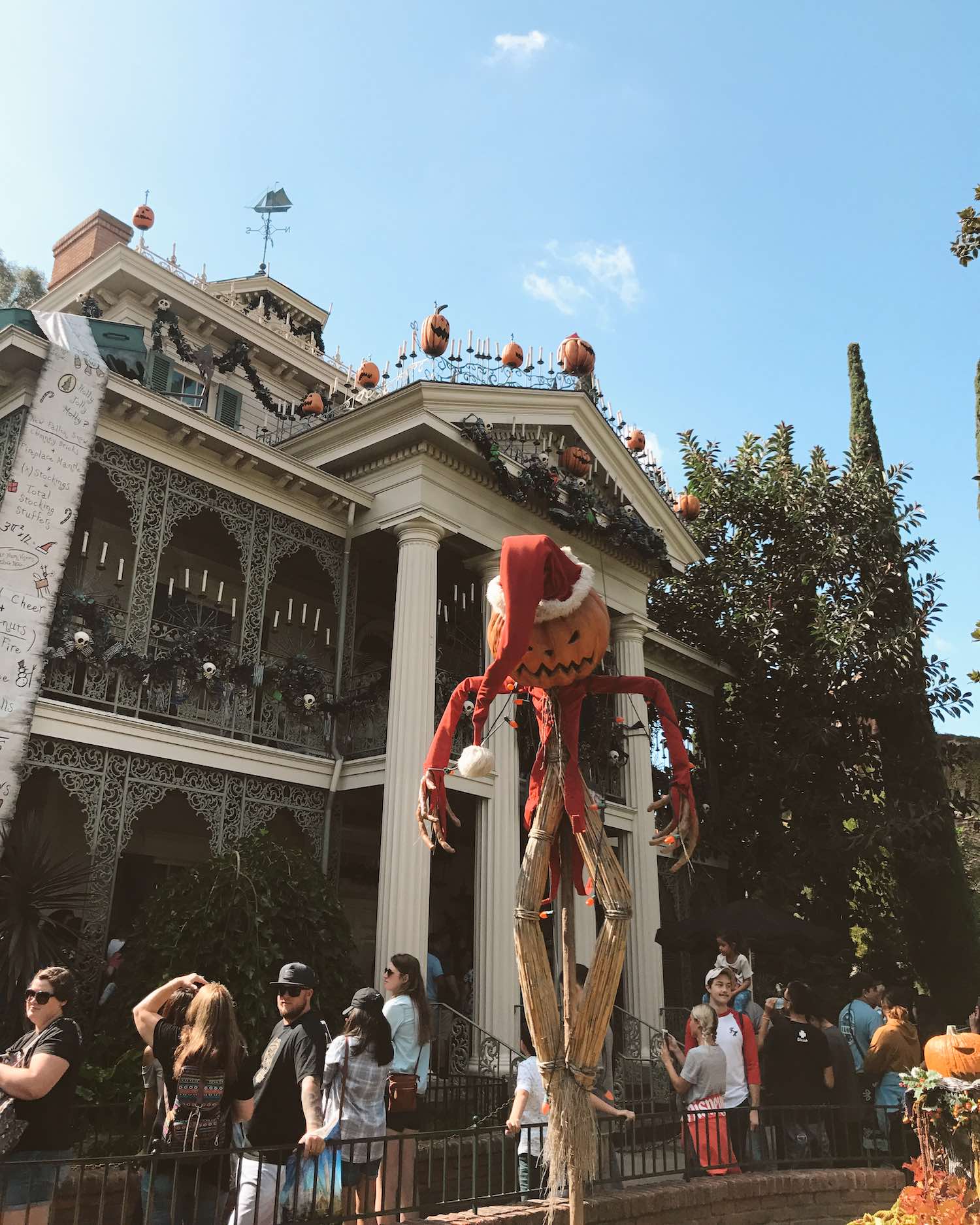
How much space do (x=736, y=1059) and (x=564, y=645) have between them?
12.9 ft

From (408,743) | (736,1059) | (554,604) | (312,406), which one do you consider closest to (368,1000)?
(554,604)

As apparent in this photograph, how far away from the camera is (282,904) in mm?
9281

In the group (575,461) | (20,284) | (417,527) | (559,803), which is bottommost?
(559,803)

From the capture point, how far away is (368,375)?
16969 millimetres

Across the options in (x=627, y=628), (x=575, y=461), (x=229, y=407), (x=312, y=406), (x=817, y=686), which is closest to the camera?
(x=575, y=461)

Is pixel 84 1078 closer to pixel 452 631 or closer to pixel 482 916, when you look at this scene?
pixel 482 916

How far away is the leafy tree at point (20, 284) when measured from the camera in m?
32.0

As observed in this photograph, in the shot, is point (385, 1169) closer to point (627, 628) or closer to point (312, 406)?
point (312, 406)

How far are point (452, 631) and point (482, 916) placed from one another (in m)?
4.66

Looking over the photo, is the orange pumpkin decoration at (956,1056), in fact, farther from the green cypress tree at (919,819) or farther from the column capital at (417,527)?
the green cypress tree at (919,819)

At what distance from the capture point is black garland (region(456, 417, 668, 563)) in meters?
13.2

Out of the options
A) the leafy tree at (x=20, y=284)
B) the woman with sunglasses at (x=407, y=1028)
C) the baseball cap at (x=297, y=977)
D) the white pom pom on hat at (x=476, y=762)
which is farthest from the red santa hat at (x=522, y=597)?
the leafy tree at (x=20, y=284)

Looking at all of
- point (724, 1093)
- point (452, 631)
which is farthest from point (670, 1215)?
point (452, 631)

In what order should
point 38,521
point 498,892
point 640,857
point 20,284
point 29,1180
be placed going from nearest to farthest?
point 29,1180, point 38,521, point 498,892, point 640,857, point 20,284
